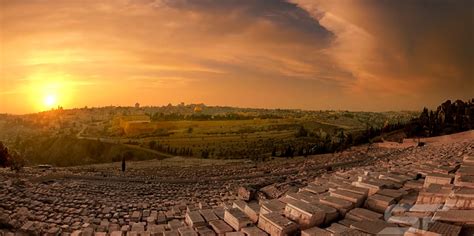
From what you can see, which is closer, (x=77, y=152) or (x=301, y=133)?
(x=77, y=152)

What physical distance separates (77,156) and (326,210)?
51.6 meters

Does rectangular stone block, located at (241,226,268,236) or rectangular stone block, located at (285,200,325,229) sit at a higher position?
rectangular stone block, located at (285,200,325,229)

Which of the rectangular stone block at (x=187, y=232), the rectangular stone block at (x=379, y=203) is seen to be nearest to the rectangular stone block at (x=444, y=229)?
the rectangular stone block at (x=379, y=203)

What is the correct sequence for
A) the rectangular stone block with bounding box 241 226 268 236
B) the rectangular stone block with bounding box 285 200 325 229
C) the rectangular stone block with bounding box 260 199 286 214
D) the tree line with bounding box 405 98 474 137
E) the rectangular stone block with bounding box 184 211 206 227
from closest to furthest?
the rectangular stone block with bounding box 285 200 325 229 < the rectangular stone block with bounding box 241 226 268 236 < the rectangular stone block with bounding box 260 199 286 214 < the rectangular stone block with bounding box 184 211 206 227 < the tree line with bounding box 405 98 474 137

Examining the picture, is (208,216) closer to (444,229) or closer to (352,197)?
(352,197)

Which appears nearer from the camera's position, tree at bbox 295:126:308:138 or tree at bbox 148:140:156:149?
tree at bbox 148:140:156:149

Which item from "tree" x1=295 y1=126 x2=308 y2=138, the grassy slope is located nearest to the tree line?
"tree" x1=295 y1=126 x2=308 y2=138

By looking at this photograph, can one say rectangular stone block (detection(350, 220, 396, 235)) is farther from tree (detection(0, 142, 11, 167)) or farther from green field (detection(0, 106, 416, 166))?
green field (detection(0, 106, 416, 166))

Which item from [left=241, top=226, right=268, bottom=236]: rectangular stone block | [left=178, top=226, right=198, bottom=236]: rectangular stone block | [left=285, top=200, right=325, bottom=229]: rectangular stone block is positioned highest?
[left=285, top=200, right=325, bottom=229]: rectangular stone block

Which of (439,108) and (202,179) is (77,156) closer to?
(202,179)

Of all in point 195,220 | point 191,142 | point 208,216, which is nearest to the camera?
point 195,220

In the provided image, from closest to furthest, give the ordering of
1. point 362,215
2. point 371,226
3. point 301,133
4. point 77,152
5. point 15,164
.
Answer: point 371,226
point 362,215
point 15,164
point 77,152
point 301,133

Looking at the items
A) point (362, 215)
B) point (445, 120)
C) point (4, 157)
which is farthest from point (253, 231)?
point (445, 120)

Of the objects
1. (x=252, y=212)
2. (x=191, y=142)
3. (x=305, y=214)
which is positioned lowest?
(x=191, y=142)
